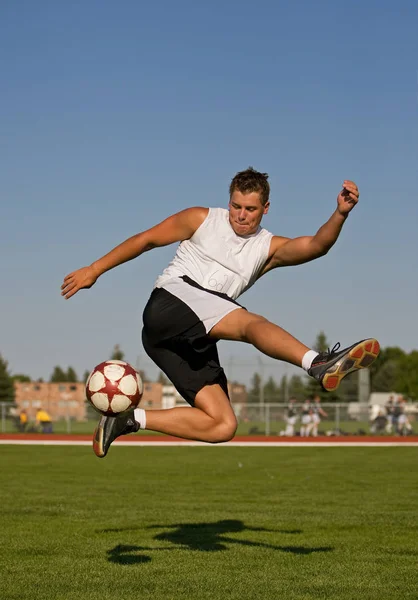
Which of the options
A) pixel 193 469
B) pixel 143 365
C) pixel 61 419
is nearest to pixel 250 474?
pixel 193 469

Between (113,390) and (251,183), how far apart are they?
2.07m

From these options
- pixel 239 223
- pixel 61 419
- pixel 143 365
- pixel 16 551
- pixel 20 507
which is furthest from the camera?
pixel 61 419

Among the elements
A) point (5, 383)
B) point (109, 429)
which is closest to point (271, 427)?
A: point (109, 429)

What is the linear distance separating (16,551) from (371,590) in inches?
133

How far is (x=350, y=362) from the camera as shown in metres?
6.14

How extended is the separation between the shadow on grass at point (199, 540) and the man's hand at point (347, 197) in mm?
3245

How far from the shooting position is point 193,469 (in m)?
19.2

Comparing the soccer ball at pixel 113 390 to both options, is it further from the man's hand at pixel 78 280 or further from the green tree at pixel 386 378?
the green tree at pixel 386 378

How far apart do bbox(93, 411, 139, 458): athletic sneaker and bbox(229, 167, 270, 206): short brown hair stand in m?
2.14

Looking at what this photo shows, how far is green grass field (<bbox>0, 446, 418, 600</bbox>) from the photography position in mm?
6316

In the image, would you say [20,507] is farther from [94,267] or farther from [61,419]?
[61,419]

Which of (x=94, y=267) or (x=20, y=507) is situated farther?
(x=20, y=507)

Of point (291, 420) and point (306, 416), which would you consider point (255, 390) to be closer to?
point (291, 420)

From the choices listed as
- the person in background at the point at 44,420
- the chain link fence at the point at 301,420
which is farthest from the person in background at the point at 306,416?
the person in background at the point at 44,420
